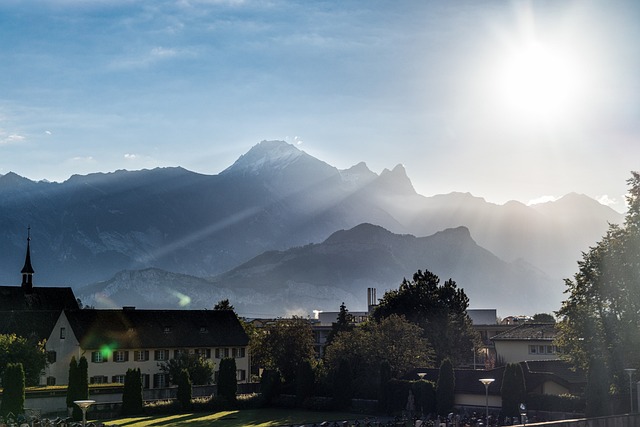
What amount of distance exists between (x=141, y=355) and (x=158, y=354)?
2081 mm

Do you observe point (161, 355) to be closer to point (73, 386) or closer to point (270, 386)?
point (270, 386)

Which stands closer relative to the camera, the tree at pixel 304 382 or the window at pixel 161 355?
the tree at pixel 304 382

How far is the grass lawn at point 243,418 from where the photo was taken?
6128cm

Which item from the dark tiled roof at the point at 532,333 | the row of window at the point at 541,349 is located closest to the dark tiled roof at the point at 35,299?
the dark tiled roof at the point at 532,333

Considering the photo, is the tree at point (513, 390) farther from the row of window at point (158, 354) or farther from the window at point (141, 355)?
the window at point (141, 355)

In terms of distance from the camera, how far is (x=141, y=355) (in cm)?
8331

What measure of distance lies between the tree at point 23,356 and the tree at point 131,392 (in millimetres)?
10323

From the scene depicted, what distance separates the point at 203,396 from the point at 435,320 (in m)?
32.7

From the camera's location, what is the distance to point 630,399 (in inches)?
2036

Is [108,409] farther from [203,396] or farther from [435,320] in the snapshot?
[435,320]

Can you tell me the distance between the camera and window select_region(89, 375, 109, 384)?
78.5 m

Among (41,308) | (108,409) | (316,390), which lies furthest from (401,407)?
(41,308)

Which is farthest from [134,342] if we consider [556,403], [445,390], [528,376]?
[556,403]

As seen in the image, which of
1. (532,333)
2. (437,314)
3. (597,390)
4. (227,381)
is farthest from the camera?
(437,314)
